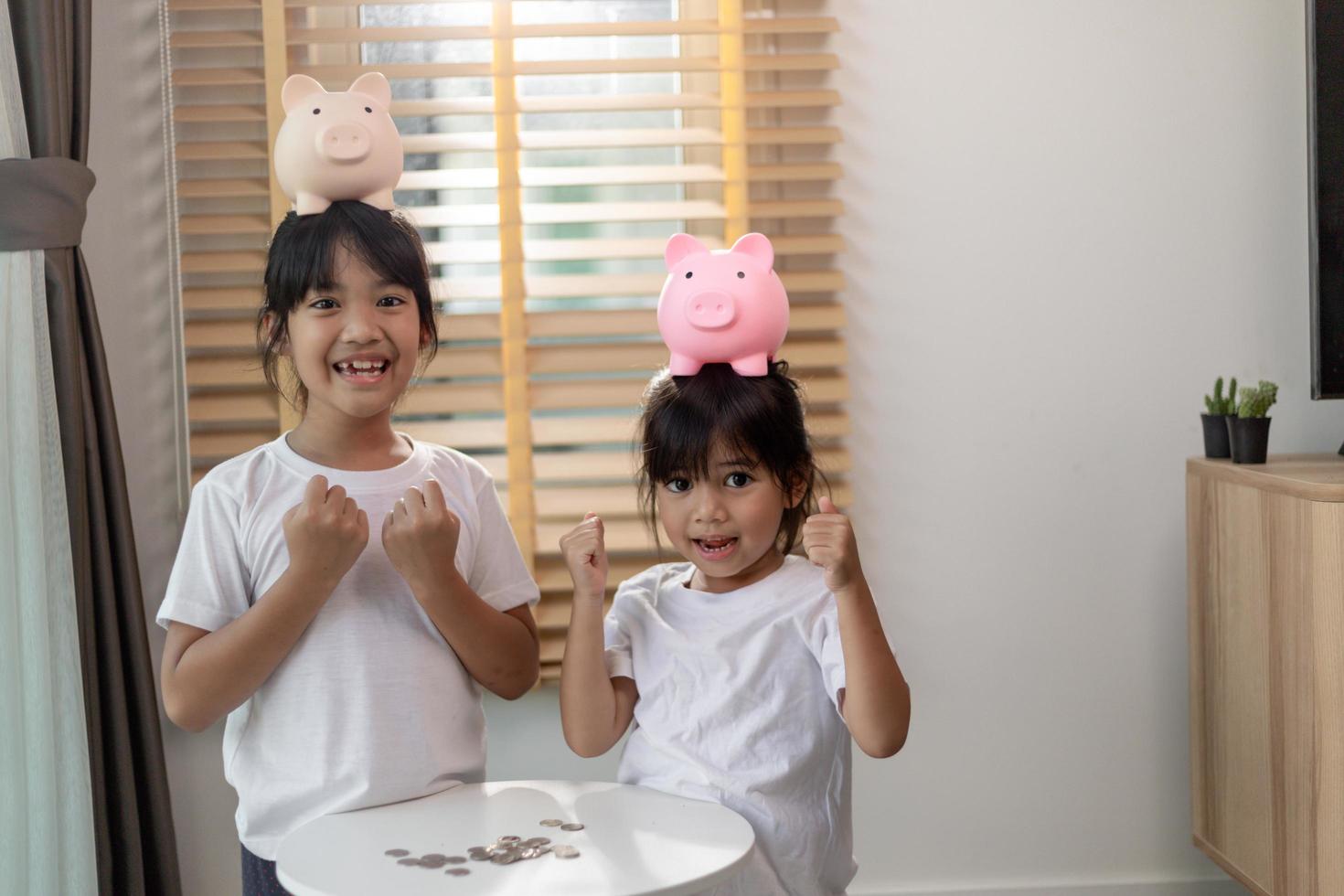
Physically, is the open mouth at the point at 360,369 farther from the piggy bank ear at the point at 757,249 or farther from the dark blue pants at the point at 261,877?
the dark blue pants at the point at 261,877

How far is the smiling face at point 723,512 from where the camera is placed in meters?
1.31

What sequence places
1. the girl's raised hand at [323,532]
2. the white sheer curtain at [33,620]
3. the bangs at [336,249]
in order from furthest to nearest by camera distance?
the white sheer curtain at [33,620] < the bangs at [336,249] < the girl's raised hand at [323,532]

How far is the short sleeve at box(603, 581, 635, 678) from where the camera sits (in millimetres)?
1354

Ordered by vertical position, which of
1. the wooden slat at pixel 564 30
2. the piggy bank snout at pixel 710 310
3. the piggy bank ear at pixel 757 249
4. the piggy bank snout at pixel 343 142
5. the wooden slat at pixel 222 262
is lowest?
the piggy bank snout at pixel 710 310

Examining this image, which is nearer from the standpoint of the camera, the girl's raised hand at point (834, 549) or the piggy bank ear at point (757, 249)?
the girl's raised hand at point (834, 549)

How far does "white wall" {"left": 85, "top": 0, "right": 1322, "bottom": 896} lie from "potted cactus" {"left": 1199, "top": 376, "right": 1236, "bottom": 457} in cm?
20

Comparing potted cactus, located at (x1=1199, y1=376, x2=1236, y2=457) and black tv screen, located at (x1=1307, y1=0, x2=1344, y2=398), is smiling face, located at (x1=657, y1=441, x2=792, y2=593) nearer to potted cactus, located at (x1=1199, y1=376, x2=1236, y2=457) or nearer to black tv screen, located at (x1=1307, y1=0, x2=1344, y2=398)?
potted cactus, located at (x1=1199, y1=376, x2=1236, y2=457)

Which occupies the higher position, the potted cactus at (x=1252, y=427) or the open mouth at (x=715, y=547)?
the potted cactus at (x=1252, y=427)

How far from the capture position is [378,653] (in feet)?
4.22

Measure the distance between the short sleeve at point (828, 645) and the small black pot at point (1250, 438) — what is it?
3.05 ft

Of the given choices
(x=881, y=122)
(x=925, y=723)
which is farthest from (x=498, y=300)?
(x=925, y=723)

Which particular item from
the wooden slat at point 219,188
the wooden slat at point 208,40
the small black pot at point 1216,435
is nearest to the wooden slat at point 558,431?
the wooden slat at point 219,188

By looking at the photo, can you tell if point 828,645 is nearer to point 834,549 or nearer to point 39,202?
point 834,549

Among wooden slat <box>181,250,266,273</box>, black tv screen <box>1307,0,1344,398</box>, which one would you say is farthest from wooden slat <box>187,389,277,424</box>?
black tv screen <box>1307,0,1344,398</box>
